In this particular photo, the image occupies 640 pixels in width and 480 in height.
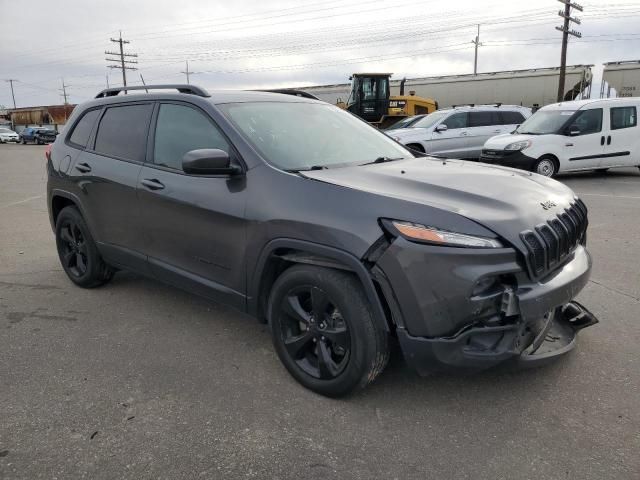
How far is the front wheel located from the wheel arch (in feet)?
32.9

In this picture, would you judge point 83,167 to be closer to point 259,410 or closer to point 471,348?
point 259,410

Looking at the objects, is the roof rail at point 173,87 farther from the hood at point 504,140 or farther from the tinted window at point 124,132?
the hood at point 504,140

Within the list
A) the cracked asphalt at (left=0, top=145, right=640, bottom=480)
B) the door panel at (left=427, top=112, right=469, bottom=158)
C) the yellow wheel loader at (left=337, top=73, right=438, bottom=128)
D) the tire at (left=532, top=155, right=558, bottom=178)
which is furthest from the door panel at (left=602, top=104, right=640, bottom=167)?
the yellow wheel loader at (left=337, top=73, right=438, bottom=128)

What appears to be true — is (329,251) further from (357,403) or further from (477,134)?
(477,134)

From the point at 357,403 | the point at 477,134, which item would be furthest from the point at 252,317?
the point at 477,134

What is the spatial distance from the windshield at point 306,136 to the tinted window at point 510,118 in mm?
12249

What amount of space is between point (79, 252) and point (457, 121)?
11895 millimetres

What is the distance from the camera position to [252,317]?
326cm

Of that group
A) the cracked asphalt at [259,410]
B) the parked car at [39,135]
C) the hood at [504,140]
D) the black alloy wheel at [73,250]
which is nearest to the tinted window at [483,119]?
the hood at [504,140]

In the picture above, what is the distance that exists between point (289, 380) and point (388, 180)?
1.31 meters

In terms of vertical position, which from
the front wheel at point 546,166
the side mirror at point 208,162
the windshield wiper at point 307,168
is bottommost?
the front wheel at point 546,166

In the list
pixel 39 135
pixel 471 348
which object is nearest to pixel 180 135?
pixel 471 348

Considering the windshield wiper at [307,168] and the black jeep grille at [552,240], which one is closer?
the black jeep grille at [552,240]

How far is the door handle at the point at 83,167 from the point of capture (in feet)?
14.1
